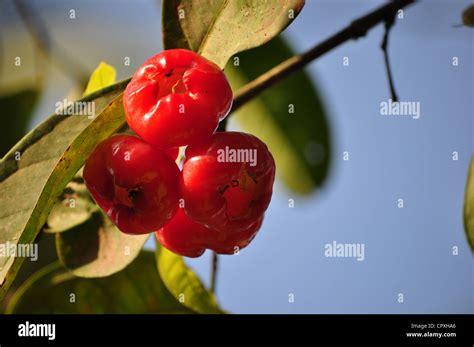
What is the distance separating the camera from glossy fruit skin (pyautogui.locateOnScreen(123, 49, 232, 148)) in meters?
1.30

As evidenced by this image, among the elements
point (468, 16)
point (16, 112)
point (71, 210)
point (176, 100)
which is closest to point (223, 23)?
point (176, 100)

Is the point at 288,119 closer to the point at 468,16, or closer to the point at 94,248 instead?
the point at 468,16

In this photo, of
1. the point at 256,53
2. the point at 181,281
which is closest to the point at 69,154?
the point at 181,281

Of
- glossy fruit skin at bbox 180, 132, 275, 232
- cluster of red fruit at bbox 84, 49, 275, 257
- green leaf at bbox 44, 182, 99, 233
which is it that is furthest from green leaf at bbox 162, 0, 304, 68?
green leaf at bbox 44, 182, 99, 233

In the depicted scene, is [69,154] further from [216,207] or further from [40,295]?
[40,295]

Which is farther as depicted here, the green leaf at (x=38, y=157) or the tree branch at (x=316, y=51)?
the tree branch at (x=316, y=51)

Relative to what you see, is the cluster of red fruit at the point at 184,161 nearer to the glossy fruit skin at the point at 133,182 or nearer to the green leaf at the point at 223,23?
the glossy fruit skin at the point at 133,182

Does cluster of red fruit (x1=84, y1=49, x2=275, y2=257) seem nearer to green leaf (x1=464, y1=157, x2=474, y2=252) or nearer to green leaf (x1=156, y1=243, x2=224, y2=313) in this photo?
green leaf (x1=156, y1=243, x2=224, y2=313)

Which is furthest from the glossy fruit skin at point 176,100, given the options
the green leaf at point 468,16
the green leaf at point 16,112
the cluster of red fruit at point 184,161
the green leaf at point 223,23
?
the green leaf at point 16,112

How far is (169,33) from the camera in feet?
4.95

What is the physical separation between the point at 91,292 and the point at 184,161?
1.00 meters

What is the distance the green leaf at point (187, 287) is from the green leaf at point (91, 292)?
0.53ft

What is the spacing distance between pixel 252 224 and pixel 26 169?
51 centimetres

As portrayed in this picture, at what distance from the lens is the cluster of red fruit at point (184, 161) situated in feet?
4.27
